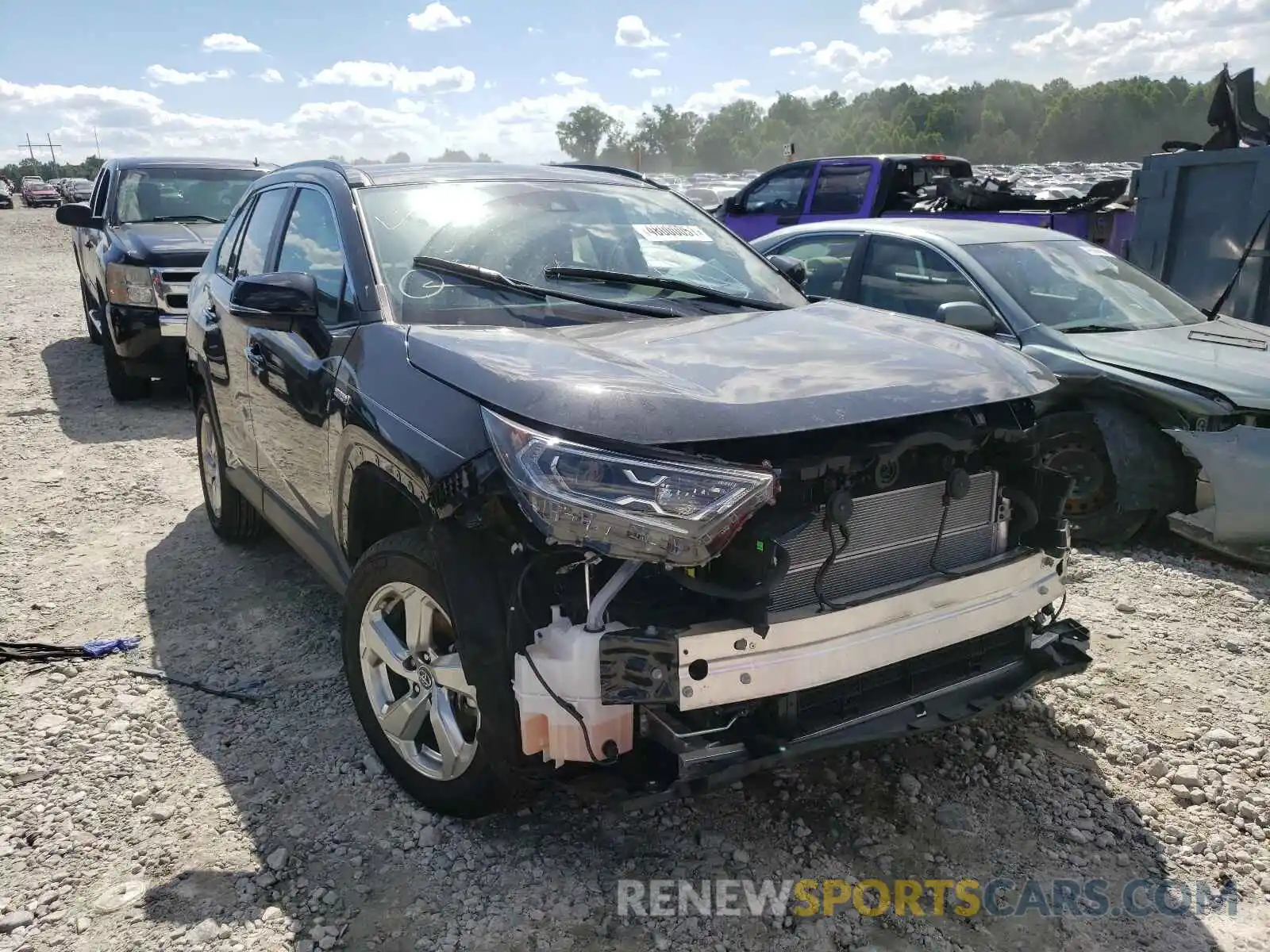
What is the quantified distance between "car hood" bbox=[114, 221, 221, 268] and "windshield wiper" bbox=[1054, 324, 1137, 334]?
6.28 metres

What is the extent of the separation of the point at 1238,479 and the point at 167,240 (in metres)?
8.26

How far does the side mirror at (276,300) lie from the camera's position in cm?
321

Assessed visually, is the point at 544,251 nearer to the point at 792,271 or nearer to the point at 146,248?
the point at 792,271

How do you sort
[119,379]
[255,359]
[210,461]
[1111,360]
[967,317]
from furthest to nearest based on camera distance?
1. [119,379]
2. [210,461]
3. [1111,360]
4. [967,317]
5. [255,359]

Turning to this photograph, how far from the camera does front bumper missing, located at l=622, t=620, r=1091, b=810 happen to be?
2.37m

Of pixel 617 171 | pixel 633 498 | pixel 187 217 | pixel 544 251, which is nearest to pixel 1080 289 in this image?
pixel 617 171

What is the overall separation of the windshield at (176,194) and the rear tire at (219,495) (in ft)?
16.5

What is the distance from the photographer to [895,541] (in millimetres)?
2760

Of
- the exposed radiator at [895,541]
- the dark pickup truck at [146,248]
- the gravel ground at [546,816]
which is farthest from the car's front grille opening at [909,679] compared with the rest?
the dark pickup truck at [146,248]

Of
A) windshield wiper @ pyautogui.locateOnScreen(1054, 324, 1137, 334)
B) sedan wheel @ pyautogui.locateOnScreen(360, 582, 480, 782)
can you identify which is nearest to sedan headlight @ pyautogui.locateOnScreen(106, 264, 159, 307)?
sedan wheel @ pyautogui.locateOnScreen(360, 582, 480, 782)

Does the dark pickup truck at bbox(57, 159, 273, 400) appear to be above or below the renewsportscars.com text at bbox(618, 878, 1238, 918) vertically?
above

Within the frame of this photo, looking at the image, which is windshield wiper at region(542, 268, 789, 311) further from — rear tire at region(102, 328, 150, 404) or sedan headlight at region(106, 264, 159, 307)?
rear tire at region(102, 328, 150, 404)

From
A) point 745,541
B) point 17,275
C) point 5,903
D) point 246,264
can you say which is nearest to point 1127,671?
point 745,541

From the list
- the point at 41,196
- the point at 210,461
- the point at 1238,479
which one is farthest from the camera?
the point at 41,196
